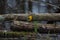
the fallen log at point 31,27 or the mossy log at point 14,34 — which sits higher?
the fallen log at point 31,27

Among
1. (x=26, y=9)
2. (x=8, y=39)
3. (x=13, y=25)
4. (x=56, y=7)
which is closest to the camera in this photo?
(x=13, y=25)

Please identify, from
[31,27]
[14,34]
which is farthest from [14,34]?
[31,27]

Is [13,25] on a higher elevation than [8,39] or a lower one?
higher

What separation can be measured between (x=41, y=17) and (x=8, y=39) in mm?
837

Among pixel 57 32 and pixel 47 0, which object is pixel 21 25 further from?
pixel 47 0

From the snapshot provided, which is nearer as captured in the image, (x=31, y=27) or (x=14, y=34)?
(x=31, y=27)

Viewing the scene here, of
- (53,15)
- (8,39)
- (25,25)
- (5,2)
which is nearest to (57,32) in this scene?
(53,15)

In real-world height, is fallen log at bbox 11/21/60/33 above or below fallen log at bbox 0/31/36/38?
above

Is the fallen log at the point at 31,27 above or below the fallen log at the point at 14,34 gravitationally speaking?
above

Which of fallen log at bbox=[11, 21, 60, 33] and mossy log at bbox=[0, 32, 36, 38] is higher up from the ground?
fallen log at bbox=[11, 21, 60, 33]

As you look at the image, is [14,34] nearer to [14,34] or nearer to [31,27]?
[14,34]

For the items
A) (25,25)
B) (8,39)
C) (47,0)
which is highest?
(47,0)

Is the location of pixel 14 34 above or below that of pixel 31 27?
below

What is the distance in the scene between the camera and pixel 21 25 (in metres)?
3.58
